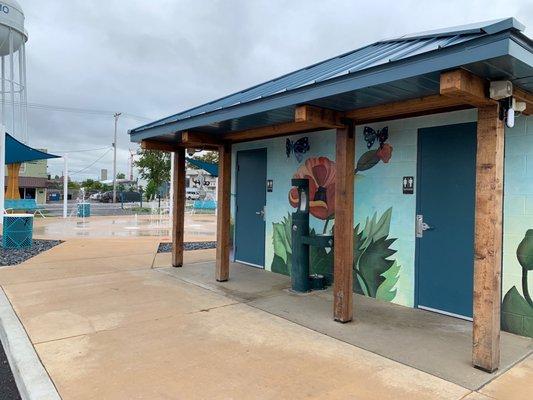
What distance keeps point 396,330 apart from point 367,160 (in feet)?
7.96

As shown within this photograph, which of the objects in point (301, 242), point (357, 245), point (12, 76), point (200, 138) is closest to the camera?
point (357, 245)

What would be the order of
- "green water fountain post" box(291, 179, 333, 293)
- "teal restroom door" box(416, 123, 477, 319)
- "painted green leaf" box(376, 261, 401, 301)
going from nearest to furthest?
"teal restroom door" box(416, 123, 477, 319)
"painted green leaf" box(376, 261, 401, 301)
"green water fountain post" box(291, 179, 333, 293)

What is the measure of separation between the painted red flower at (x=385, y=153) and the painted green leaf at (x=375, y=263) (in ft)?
3.61

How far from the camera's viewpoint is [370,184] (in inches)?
233

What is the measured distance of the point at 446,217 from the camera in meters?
5.03

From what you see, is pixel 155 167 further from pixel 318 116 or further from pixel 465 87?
pixel 465 87

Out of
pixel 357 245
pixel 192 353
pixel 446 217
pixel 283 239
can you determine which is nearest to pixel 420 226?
pixel 446 217

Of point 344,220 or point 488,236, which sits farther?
point 344,220

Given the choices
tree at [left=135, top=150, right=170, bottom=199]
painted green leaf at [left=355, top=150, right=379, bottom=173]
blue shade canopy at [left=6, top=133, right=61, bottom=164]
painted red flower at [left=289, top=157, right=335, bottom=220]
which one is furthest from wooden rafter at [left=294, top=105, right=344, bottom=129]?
tree at [left=135, top=150, right=170, bottom=199]

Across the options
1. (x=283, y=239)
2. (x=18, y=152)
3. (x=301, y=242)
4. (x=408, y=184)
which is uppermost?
(x=18, y=152)

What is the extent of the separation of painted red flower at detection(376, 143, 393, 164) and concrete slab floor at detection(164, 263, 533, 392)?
1.96m

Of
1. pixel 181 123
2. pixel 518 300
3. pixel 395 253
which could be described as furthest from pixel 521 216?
pixel 181 123

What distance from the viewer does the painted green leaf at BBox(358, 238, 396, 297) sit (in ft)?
18.7

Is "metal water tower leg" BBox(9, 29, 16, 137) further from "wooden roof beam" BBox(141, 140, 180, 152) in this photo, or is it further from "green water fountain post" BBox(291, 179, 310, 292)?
"green water fountain post" BBox(291, 179, 310, 292)
